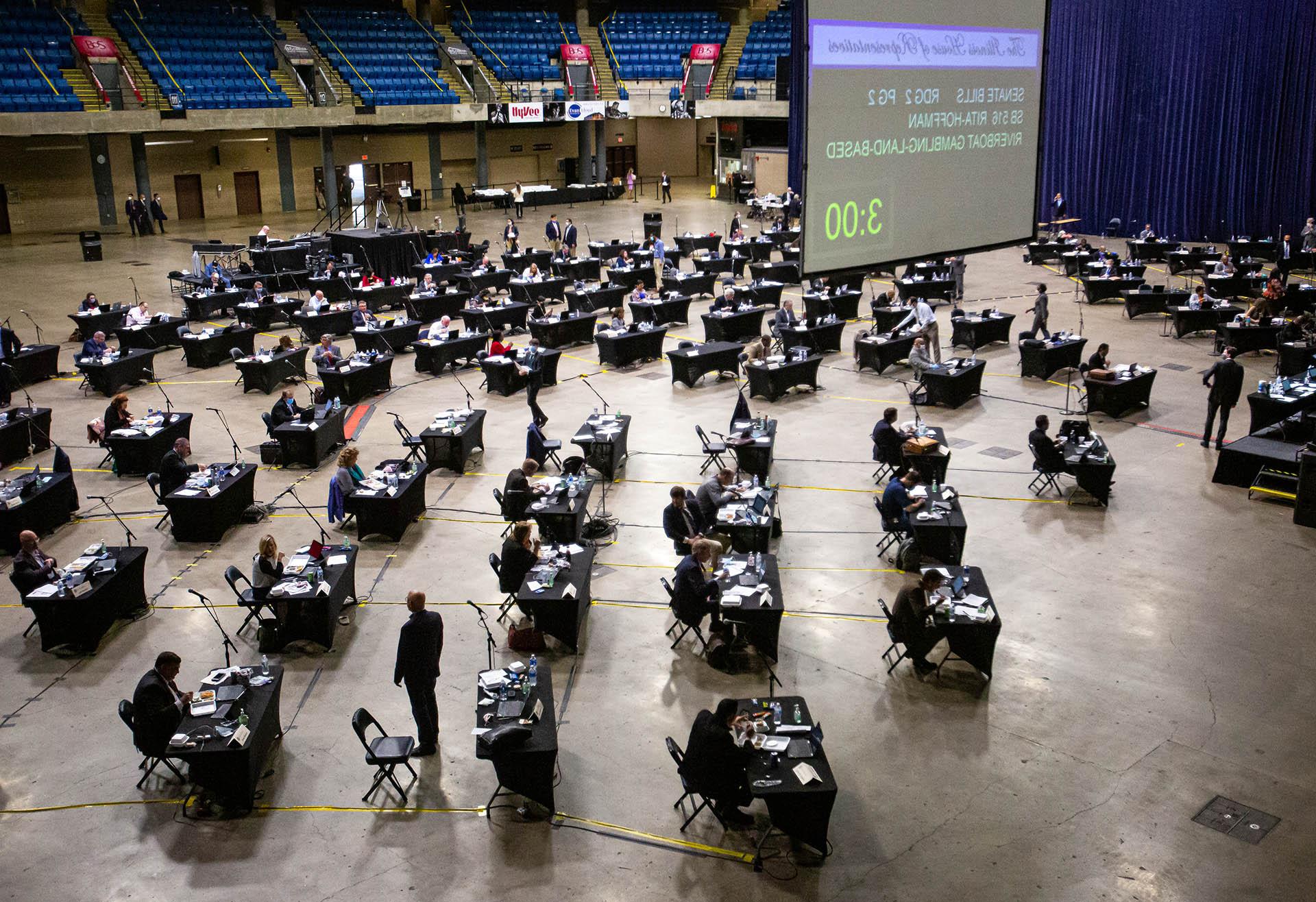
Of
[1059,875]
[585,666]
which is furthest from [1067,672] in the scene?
[585,666]

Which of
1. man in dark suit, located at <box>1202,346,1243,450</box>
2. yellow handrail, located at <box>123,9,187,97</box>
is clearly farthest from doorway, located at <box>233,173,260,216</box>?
man in dark suit, located at <box>1202,346,1243,450</box>

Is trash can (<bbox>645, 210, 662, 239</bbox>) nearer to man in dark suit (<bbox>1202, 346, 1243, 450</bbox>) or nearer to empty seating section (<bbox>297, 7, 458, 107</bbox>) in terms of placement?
empty seating section (<bbox>297, 7, 458, 107</bbox>)

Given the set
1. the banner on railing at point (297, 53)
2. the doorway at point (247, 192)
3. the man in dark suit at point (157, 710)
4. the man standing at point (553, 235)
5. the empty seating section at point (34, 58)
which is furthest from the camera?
the doorway at point (247, 192)

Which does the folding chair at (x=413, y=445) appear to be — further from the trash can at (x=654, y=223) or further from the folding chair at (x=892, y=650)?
the trash can at (x=654, y=223)

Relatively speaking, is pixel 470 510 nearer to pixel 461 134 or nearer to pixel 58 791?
pixel 58 791

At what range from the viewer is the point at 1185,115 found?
3484cm

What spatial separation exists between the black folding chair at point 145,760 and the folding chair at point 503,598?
3.57 metres

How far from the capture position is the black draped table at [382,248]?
30.4 metres

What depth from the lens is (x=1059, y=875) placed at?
776 centimetres

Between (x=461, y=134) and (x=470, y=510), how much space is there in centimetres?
3792

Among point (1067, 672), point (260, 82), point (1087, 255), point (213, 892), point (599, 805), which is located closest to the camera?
point (213, 892)

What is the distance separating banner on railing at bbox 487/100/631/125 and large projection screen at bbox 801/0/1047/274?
36.6 meters

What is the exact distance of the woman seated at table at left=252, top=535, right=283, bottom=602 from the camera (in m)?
11.1

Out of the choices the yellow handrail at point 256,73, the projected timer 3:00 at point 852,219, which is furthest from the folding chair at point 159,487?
the yellow handrail at point 256,73
